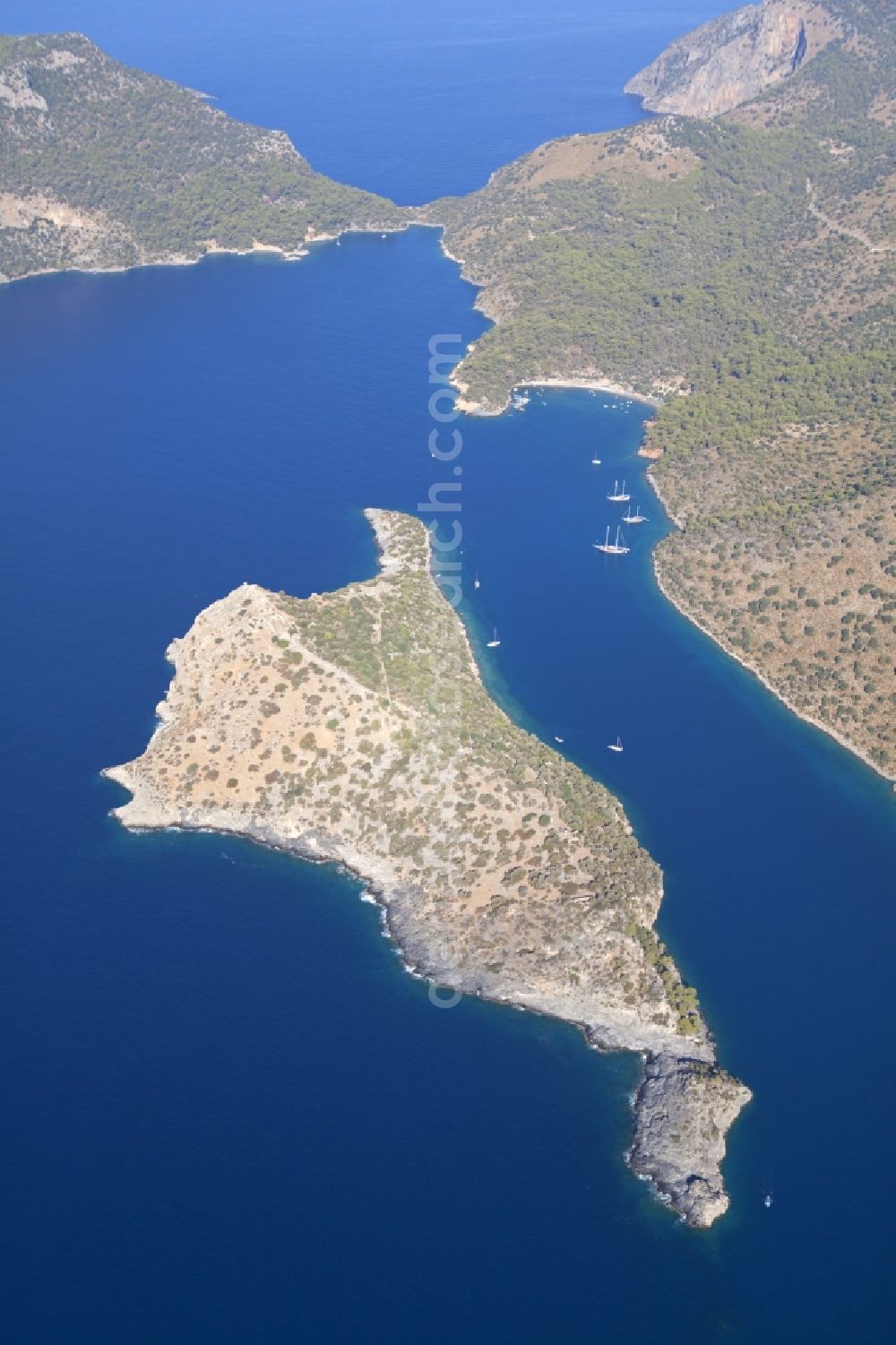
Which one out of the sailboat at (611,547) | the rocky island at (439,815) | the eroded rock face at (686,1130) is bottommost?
the eroded rock face at (686,1130)

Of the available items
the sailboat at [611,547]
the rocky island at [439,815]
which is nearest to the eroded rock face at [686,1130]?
the rocky island at [439,815]

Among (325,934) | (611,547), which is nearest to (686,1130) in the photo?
(325,934)

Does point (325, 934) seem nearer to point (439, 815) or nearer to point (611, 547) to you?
point (439, 815)

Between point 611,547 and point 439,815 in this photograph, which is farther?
point 611,547

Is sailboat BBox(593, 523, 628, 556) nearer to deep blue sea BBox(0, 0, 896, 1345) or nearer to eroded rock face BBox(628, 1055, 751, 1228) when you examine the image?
deep blue sea BBox(0, 0, 896, 1345)

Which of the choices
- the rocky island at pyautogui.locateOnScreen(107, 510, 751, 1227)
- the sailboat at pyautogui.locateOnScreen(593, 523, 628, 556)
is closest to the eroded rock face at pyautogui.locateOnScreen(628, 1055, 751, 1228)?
the rocky island at pyautogui.locateOnScreen(107, 510, 751, 1227)

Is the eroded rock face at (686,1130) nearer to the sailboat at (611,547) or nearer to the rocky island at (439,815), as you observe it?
the rocky island at (439,815)

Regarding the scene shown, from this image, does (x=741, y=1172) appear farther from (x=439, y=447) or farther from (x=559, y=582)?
(x=439, y=447)

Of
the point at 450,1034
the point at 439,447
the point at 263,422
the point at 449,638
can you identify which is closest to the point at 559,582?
the point at 449,638
